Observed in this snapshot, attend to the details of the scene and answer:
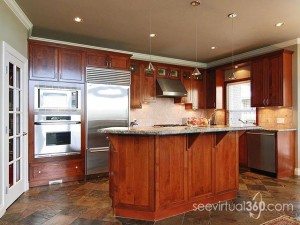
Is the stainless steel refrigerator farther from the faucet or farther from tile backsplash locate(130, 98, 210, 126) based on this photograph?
tile backsplash locate(130, 98, 210, 126)

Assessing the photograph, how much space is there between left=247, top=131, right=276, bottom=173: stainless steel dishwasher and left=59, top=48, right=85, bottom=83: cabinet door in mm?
3828

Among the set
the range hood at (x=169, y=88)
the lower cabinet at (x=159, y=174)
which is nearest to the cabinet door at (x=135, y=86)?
the range hood at (x=169, y=88)

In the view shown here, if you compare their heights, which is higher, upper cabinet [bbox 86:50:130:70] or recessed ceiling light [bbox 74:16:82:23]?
recessed ceiling light [bbox 74:16:82:23]

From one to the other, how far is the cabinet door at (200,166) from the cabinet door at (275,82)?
8.26 ft

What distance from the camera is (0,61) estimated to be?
2.98 meters

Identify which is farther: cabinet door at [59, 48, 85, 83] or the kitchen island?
cabinet door at [59, 48, 85, 83]

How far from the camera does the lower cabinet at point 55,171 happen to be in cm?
417

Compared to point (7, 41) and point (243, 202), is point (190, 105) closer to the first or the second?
point (243, 202)

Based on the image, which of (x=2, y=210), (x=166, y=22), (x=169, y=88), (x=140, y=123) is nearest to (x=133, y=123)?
(x=140, y=123)

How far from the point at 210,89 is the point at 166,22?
3.23 metres

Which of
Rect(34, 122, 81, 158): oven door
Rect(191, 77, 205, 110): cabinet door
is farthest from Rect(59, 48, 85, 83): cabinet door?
Rect(191, 77, 205, 110): cabinet door

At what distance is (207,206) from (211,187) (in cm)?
26

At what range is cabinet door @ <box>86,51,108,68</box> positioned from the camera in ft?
15.4

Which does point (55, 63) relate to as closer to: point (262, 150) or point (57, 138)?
point (57, 138)
